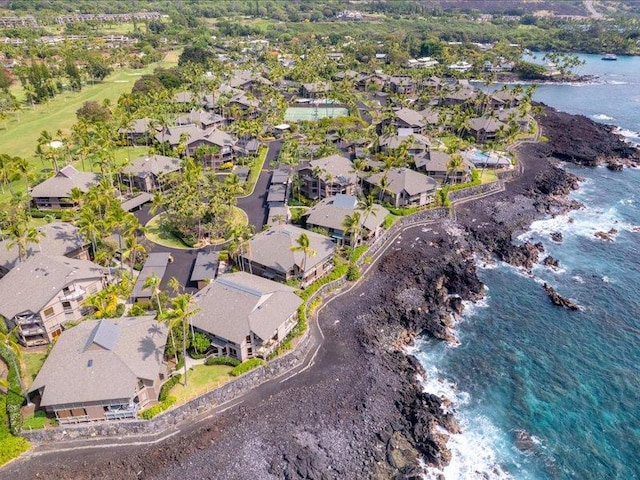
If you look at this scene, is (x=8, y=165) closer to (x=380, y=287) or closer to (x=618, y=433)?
(x=380, y=287)

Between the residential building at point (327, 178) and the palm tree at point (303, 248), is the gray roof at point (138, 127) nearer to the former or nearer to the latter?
the residential building at point (327, 178)

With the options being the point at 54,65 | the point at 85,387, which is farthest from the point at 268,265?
the point at 54,65

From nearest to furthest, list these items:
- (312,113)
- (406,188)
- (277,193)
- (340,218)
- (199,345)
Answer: (199,345)
(340,218)
(406,188)
(277,193)
(312,113)

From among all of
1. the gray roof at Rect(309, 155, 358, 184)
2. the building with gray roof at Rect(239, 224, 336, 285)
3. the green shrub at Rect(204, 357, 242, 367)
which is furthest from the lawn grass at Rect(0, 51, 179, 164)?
the green shrub at Rect(204, 357, 242, 367)

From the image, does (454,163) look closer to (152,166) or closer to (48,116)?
(152,166)

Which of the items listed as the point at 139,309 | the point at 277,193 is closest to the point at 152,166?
the point at 277,193

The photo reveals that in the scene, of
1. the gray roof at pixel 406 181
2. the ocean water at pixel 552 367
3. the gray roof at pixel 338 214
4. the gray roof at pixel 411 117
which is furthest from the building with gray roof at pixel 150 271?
the gray roof at pixel 411 117

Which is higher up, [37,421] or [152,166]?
[152,166]

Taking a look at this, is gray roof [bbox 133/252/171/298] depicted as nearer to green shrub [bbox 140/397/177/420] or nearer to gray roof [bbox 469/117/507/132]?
green shrub [bbox 140/397/177/420]
